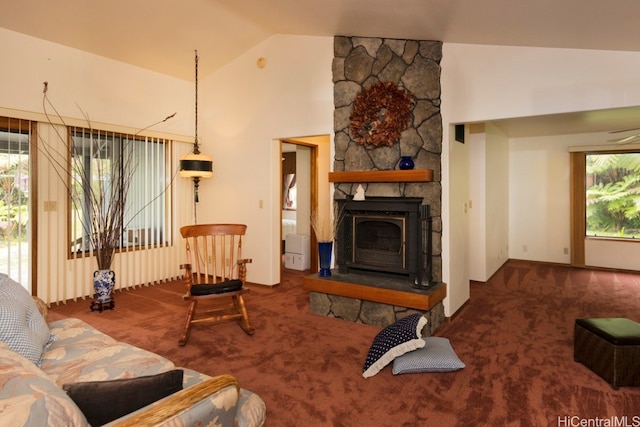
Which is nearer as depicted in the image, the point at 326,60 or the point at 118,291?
the point at 326,60

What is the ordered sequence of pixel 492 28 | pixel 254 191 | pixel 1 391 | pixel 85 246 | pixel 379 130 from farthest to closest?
pixel 254 191
pixel 85 246
pixel 379 130
pixel 492 28
pixel 1 391

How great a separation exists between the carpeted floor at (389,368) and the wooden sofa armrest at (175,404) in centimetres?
109

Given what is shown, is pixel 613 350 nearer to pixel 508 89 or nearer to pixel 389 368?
pixel 389 368

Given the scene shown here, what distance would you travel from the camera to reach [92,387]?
44.3 inches

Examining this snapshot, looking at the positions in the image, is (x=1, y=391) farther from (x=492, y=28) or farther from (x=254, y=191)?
(x=254, y=191)

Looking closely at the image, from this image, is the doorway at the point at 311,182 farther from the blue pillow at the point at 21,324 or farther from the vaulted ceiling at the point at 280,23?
the blue pillow at the point at 21,324

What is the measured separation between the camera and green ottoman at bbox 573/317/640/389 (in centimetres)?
237

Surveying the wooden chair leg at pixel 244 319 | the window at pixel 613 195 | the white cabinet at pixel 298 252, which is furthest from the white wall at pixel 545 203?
the wooden chair leg at pixel 244 319

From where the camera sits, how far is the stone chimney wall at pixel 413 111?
369cm

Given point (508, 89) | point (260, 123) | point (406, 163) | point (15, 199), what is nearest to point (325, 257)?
point (406, 163)

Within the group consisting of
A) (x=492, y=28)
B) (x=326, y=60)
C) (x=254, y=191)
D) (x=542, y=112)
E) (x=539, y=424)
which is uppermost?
(x=326, y=60)

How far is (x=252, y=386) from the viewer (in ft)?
7.92

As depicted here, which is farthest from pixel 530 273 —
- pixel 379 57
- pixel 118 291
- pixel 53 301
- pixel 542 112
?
pixel 53 301

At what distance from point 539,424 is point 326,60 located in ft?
12.7
